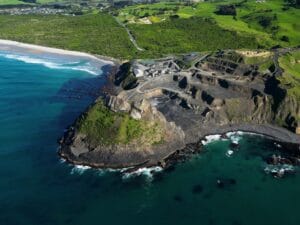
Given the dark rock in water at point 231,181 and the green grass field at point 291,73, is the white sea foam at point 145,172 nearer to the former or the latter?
the dark rock in water at point 231,181

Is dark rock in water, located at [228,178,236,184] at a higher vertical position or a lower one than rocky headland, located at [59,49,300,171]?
lower

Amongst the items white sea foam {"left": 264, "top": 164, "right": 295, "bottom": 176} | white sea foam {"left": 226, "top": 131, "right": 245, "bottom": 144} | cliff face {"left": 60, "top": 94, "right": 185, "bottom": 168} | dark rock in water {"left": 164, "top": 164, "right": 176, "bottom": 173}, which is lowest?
white sea foam {"left": 226, "top": 131, "right": 245, "bottom": 144}

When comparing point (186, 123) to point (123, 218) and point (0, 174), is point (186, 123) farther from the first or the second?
point (0, 174)

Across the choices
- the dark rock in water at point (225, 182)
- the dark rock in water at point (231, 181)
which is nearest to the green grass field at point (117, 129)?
the dark rock in water at point (225, 182)

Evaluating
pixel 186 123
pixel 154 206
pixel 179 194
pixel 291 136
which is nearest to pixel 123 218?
pixel 154 206

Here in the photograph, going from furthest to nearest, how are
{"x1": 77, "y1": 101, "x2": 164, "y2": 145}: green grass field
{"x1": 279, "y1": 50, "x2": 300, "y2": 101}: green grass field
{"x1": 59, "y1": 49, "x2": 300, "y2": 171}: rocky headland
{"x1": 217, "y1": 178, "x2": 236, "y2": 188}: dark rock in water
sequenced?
{"x1": 279, "y1": 50, "x2": 300, "y2": 101}: green grass field
{"x1": 77, "y1": 101, "x2": 164, "y2": 145}: green grass field
{"x1": 59, "y1": 49, "x2": 300, "y2": 171}: rocky headland
{"x1": 217, "y1": 178, "x2": 236, "y2": 188}: dark rock in water

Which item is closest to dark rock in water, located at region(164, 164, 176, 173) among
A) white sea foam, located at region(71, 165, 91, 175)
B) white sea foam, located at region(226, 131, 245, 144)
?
white sea foam, located at region(71, 165, 91, 175)

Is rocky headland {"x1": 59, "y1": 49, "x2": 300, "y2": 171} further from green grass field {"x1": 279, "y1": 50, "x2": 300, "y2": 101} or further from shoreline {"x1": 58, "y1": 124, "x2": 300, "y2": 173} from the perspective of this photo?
green grass field {"x1": 279, "y1": 50, "x2": 300, "y2": 101}

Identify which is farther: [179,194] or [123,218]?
[179,194]
